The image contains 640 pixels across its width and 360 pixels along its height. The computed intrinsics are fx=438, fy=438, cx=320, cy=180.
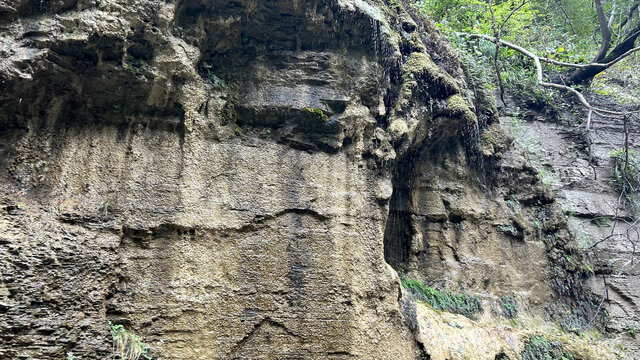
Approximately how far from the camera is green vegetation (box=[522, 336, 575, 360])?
6.79 metres

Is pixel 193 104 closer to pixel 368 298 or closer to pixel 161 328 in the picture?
pixel 161 328

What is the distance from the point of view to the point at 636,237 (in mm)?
Answer: 9812

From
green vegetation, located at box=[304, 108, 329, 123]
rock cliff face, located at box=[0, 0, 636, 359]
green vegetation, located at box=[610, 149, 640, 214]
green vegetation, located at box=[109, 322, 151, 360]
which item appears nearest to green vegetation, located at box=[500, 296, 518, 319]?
rock cliff face, located at box=[0, 0, 636, 359]

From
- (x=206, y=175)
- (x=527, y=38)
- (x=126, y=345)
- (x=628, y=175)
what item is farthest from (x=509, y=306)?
(x=527, y=38)

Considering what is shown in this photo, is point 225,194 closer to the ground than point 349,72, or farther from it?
closer to the ground

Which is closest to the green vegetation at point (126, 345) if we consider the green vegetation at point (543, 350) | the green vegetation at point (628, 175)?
the green vegetation at point (543, 350)

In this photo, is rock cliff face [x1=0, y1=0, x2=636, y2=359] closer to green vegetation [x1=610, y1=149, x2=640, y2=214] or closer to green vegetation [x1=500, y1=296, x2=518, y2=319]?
green vegetation [x1=500, y1=296, x2=518, y2=319]

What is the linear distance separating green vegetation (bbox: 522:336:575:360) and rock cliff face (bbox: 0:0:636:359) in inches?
10.8

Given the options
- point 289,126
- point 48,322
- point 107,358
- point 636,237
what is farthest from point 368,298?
point 636,237

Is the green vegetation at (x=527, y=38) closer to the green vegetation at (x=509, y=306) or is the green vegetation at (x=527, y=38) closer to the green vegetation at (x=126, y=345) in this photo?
the green vegetation at (x=509, y=306)

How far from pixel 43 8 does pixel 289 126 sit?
9.59ft

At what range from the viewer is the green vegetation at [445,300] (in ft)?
23.1

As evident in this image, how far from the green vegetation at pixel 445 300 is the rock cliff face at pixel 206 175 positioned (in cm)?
75

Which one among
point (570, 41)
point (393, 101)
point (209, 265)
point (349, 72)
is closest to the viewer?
point (209, 265)
